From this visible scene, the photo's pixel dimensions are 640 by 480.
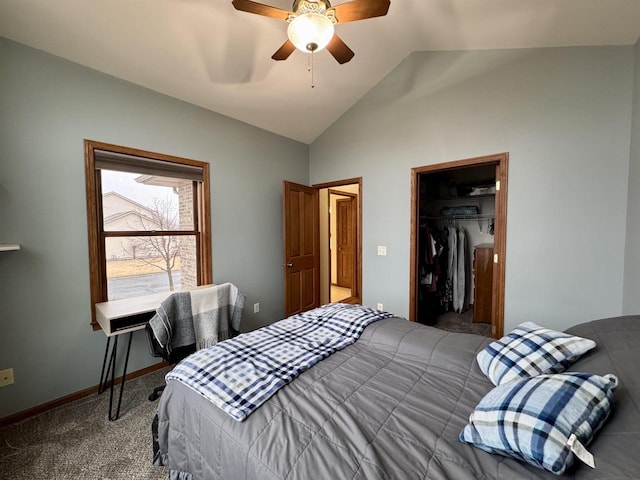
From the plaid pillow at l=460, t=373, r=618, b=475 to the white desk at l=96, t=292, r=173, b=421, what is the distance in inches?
86.1

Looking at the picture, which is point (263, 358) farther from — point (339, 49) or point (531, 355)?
point (339, 49)

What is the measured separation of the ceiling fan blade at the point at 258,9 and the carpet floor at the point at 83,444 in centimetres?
265

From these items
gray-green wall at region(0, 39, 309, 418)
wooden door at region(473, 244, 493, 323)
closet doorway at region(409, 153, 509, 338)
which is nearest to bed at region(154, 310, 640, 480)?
gray-green wall at region(0, 39, 309, 418)

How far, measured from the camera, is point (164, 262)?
8.94 ft

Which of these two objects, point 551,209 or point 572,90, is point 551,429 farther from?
point 572,90

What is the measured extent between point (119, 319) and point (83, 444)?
0.76 metres

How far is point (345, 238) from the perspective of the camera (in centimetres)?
602

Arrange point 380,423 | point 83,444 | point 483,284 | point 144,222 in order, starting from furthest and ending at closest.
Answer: point 483,284
point 144,222
point 83,444
point 380,423

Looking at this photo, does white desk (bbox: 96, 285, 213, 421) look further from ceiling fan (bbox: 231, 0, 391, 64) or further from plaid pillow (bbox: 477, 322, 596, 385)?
plaid pillow (bbox: 477, 322, 596, 385)

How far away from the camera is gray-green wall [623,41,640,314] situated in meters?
1.86

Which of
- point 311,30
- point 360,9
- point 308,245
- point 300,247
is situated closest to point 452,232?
point 308,245

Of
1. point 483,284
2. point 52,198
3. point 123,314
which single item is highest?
point 52,198

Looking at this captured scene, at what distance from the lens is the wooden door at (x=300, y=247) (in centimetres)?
346

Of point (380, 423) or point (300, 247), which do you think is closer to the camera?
point (380, 423)
